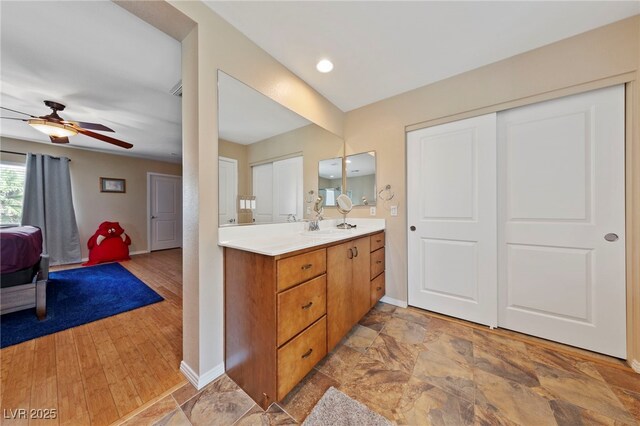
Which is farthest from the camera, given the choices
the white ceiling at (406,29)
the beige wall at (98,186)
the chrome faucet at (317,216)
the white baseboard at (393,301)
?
the beige wall at (98,186)

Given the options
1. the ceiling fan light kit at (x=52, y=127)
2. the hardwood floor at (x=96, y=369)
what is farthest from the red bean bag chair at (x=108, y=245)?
the hardwood floor at (x=96, y=369)

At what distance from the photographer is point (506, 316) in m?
1.79

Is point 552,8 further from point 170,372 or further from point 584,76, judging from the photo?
point 170,372

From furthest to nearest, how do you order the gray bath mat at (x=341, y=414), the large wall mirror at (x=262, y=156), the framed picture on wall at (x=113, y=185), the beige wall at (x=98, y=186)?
the framed picture on wall at (x=113, y=185)
the beige wall at (x=98, y=186)
the large wall mirror at (x=262, y=156)
the gray bath mat at (x=341, y=414)

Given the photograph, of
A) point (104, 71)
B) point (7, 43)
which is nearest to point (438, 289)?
point (104, 71)

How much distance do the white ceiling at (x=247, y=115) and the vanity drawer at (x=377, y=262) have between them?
147 cm

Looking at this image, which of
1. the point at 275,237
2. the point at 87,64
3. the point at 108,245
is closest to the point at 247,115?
the point at 275,237

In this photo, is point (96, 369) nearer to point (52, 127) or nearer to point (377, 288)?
point (377, 288)

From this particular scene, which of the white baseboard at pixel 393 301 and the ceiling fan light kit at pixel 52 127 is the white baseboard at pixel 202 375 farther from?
the ceiling fan light kit at pixel 52 127

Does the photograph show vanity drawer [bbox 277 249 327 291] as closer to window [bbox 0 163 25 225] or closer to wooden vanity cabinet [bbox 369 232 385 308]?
wooden vanity cabinet [bbox 369 232 385 308]

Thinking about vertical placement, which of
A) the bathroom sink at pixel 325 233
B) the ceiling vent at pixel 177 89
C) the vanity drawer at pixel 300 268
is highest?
the ceiling vent at pixel 177 89

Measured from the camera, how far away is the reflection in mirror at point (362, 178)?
2.40 m

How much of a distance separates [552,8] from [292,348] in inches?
101

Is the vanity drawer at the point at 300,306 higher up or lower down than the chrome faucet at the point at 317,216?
lower down
